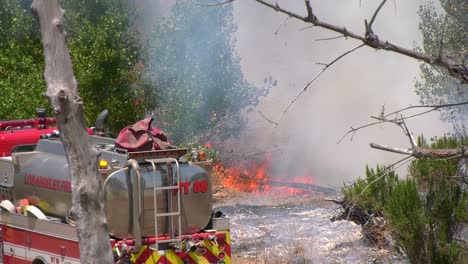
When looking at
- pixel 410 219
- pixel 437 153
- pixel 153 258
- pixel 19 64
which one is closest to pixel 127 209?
pixel 153 258

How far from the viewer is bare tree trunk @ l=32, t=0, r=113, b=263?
5.68 m

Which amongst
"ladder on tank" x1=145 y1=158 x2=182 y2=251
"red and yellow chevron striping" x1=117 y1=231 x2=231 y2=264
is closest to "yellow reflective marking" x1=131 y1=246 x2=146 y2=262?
"red and yellow chevron striping" x1=117 y1=231 x2=231 y2=264

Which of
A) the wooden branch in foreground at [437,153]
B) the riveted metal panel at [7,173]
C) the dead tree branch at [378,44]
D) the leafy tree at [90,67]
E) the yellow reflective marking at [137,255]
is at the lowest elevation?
the yellow reflective marking at [137,255]

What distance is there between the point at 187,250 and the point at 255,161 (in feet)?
42.8

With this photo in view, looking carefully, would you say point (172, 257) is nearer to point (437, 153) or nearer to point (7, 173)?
point (7, 173)

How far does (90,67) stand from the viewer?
17.2 meters

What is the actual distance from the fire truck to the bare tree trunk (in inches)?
Answer: 123

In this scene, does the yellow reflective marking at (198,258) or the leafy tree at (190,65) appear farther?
the leafy tree at (190,65)

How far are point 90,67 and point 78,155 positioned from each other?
1175cm

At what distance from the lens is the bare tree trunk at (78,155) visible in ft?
18.6

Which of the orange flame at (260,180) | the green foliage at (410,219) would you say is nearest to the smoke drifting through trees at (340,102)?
the orange flame at (260,180)

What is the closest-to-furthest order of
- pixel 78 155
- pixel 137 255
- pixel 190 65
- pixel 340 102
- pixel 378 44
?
1. pixel 378 44
2. pixel 78 155
3. pixel 137 255
4. pixel 190 65
5. pixel 340 102

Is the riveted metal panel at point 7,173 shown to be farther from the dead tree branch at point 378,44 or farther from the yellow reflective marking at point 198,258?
the dead tree branch at point 378,44

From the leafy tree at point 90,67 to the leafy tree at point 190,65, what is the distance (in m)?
0.43
